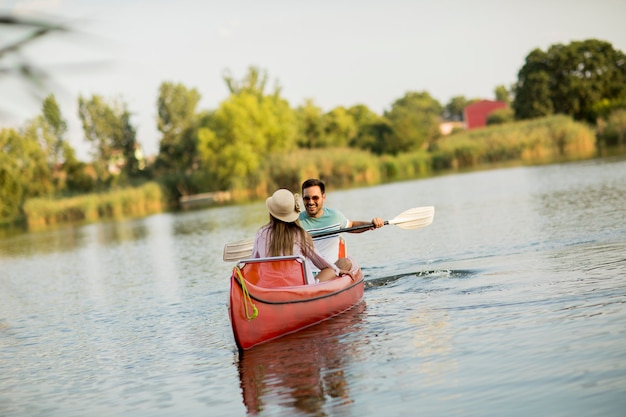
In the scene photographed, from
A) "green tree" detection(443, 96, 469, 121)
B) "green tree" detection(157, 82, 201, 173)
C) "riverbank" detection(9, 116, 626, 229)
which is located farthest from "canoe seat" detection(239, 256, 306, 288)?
"green tree" detection(443, 96, 469, 121)

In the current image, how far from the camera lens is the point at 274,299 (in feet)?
26.1

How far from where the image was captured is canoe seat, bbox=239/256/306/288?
8.11m

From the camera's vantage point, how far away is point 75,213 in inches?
1948

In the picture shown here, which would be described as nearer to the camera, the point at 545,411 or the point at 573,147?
the point at 545,411

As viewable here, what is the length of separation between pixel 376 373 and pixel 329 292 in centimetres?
233

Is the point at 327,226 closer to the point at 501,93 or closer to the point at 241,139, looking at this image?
the point at 241,139

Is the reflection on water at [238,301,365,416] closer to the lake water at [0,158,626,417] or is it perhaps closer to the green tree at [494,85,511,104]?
the lake water at [0,158,626,417]

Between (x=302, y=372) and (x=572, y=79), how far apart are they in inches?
2292

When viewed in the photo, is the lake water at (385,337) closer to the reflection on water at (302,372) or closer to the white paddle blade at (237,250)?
the reflection on water at (302,372)

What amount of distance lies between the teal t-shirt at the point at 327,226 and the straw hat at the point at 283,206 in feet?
5.11

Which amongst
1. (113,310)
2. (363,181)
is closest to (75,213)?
(363,181)

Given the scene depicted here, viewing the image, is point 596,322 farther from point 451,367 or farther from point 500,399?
point 500,399

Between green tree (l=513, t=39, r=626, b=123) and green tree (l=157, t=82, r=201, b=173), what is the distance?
1053 inches

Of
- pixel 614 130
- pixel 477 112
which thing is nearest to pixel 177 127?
pixel 614 130
